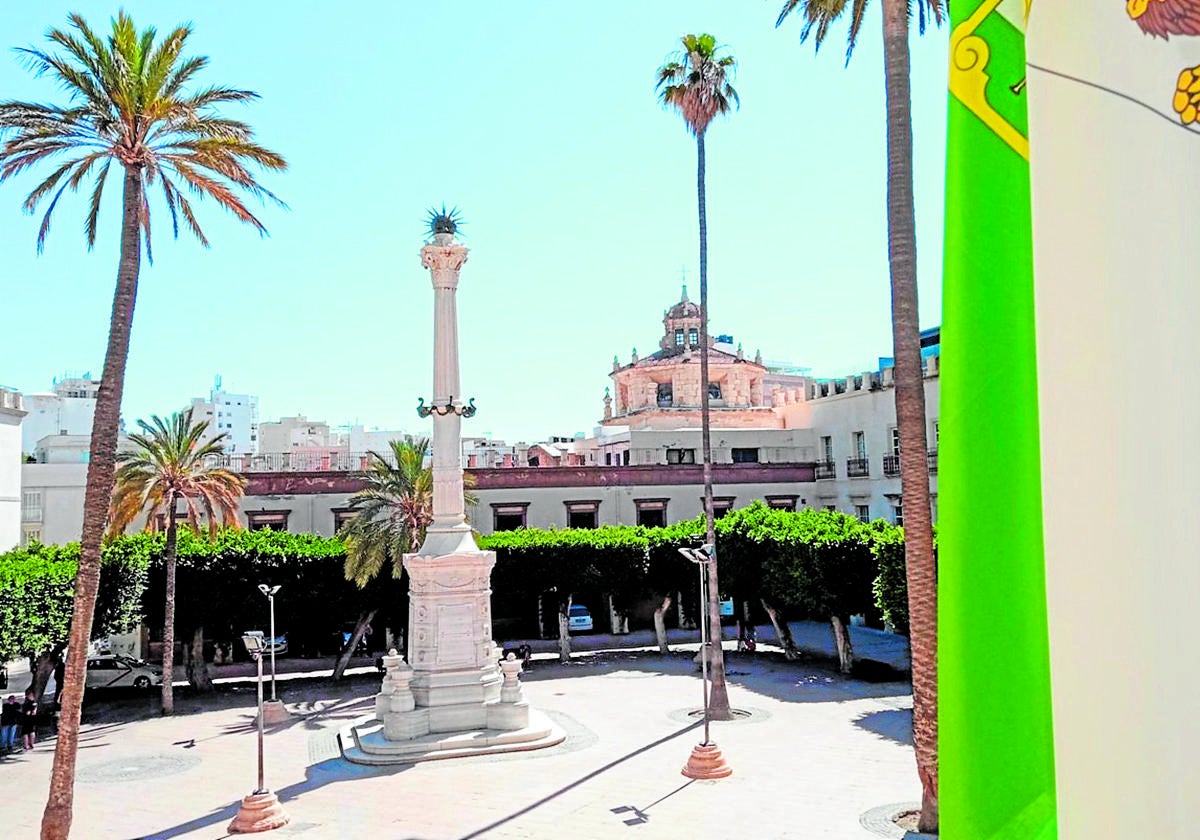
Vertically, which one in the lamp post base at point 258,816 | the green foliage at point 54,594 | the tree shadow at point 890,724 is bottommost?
the tree shadow at point 890,724

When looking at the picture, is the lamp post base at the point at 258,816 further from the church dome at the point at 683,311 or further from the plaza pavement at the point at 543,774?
the church dome at the point at 683,311

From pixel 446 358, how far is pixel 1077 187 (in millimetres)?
Answer: 19976

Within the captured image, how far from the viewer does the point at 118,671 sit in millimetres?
31922

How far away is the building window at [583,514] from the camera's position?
4041 cm

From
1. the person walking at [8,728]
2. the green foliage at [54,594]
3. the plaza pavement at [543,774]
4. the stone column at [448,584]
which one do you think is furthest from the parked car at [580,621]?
the person walking at [8,728]

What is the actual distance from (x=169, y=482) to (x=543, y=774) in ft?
46.0

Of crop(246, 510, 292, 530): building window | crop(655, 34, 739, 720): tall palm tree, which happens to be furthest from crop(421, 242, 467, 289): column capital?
crop(246, 510, 292, 530): building window

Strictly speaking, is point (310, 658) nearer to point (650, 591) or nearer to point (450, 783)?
point (650, 591)

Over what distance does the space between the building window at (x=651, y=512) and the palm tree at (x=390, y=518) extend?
47.9 feet

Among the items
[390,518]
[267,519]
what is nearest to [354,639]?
[390,518]

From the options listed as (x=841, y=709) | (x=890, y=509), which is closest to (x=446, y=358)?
(x=841, y=709)

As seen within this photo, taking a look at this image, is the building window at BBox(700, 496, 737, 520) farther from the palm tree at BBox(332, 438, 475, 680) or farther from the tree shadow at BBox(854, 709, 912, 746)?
the tree shadow at BBox(854, 709, 912, 746)

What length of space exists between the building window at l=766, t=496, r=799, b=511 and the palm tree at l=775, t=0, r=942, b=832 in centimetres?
3165

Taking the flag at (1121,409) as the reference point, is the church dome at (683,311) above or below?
above
